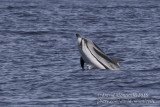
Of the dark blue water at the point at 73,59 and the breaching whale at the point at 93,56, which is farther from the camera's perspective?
the breaching whale at the point at 93,56

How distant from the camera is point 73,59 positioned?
3216 centimetres

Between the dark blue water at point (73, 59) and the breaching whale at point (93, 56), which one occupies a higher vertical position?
the breaching whale at point (93, 56)

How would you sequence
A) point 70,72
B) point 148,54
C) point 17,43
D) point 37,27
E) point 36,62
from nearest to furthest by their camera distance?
point 70,72
point 36,62
point 148,54
point 17,43
point 37,27

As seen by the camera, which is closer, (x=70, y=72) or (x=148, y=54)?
(x=70, y=72)

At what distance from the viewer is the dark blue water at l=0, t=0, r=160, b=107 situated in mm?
22875

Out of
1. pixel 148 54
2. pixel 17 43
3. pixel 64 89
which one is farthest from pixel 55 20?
pixel 64 89

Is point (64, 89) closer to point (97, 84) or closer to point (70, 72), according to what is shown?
point (97, 84)

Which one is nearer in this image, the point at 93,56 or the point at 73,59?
the point at 93,56

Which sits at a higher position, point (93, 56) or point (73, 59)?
point (93, 56)

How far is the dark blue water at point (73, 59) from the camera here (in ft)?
75.0

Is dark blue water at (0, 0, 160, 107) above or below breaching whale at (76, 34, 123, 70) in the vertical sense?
below

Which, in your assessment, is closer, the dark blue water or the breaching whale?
the dark blue water

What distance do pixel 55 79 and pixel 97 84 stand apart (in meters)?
1.76

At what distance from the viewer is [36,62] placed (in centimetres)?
3092
